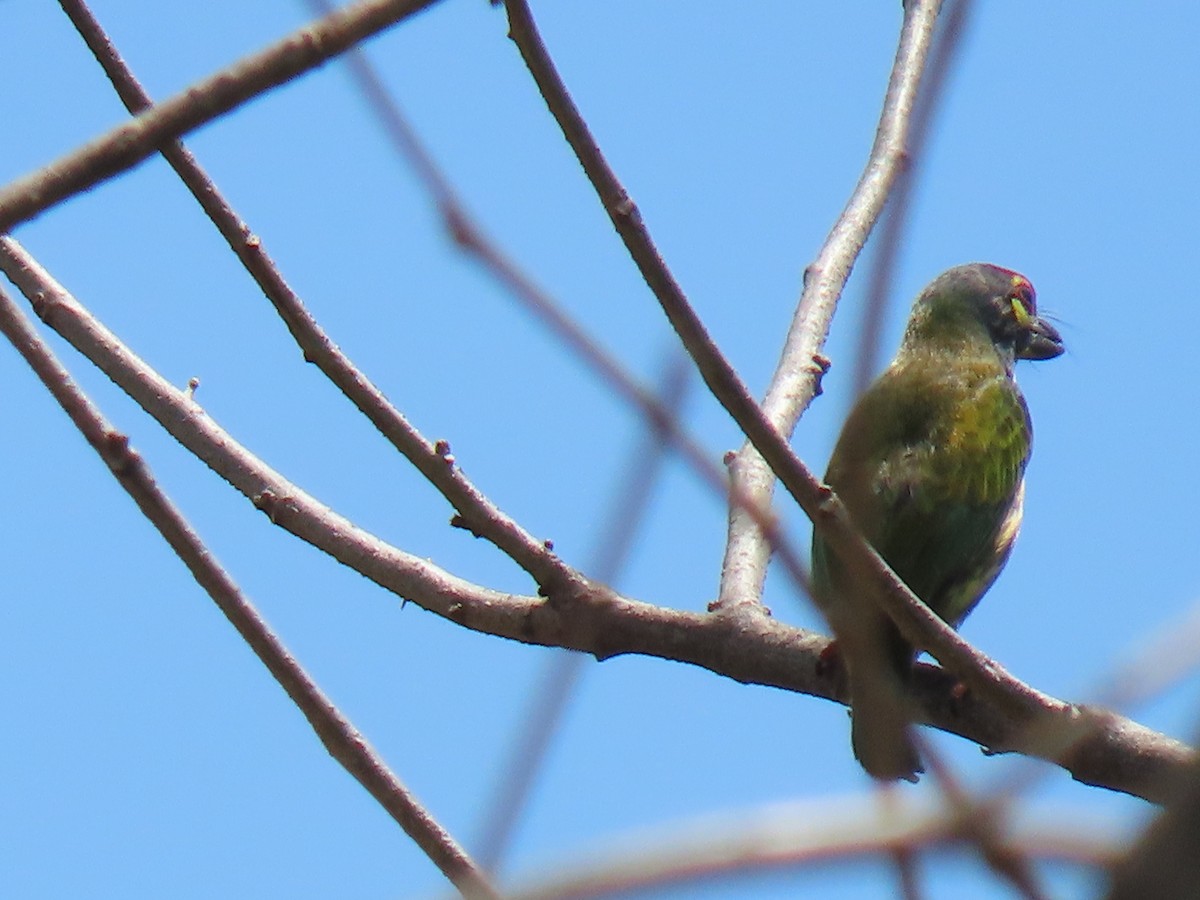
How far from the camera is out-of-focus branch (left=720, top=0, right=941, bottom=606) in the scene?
4.55 m

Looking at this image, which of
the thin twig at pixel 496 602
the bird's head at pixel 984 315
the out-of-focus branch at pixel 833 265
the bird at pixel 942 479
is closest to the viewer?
the thin twig at pixel 496 602

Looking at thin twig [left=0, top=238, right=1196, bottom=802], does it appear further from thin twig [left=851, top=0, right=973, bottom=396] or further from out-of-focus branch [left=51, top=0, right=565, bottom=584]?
thin twig [left=851, top=0, right=973, bottom=396]

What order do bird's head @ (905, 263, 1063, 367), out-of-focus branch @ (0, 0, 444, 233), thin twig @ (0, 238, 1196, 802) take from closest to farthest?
out-of-focus branch @ (0, 0, 444, 233) < thin twig @ (0, 238, 1196, 802) < bird's head @ (905, 263, 1063, 367)

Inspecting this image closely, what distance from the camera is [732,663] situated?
3.64 meters

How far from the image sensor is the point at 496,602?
364cm

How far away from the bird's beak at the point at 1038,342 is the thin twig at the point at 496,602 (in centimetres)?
308

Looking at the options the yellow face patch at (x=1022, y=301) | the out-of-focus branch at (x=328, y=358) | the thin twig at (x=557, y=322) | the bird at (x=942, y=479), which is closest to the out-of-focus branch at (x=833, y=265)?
the bird at (x=942, y=479)

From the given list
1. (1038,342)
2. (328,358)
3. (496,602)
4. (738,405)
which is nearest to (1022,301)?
(1038,342)

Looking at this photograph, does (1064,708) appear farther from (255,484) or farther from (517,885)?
(517,885)

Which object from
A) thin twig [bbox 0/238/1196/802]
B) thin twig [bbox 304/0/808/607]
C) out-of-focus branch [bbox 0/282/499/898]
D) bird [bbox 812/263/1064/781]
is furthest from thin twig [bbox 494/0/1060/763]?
bird [bbox 812/263/1064/781]

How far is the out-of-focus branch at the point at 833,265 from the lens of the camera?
4.55 metres

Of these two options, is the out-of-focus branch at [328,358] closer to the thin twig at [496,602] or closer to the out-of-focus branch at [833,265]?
the thin twig at [496,602]

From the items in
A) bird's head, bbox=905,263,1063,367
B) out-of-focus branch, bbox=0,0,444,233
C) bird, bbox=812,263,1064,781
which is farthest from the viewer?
bird's head, bbox=905,263,1063,367

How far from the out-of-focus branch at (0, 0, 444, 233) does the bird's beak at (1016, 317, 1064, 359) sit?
5.58 meters
